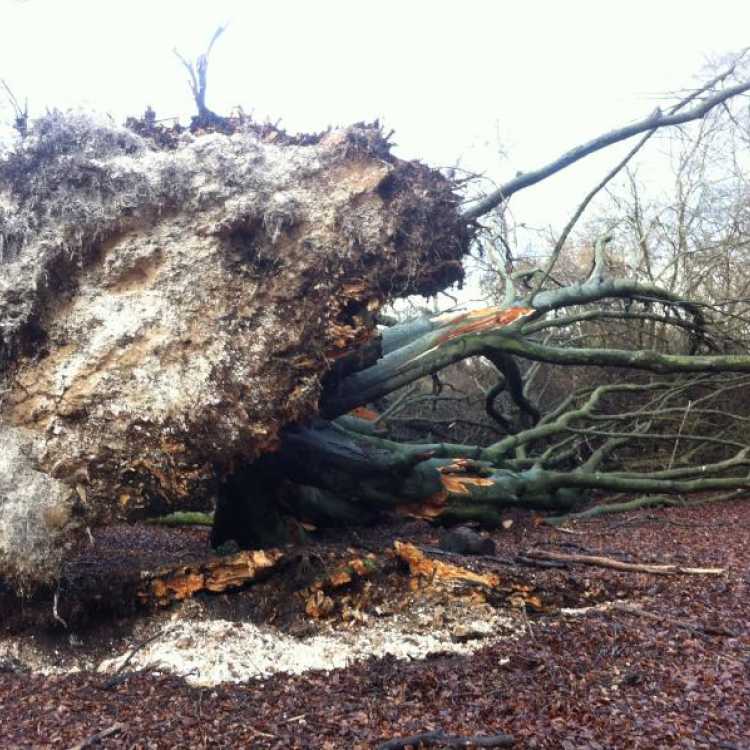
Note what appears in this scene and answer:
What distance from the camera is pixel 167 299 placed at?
13.0 ft

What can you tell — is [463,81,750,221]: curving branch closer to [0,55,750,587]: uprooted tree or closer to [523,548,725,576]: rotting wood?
[0,55,750,587]: uprooted tree

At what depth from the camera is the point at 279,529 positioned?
5098mm

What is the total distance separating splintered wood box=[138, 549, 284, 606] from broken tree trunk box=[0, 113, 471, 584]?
0.34 m

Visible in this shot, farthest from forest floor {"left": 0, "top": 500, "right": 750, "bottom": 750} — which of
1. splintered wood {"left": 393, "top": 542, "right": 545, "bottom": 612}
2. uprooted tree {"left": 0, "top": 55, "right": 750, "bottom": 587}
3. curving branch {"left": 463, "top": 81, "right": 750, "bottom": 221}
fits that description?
curving branch {"left": 463, "top": 81, "right": 750, "bottom": 221}

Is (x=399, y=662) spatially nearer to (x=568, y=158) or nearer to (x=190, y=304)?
(x=190, y=304)

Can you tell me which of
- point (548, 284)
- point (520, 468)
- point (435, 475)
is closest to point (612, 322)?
point (548, 284)

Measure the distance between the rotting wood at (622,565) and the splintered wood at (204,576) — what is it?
166 centimetres

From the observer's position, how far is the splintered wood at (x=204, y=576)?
13.0ft

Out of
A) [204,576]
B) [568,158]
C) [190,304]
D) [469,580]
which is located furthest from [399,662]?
[568,158]

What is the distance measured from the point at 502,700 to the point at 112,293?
2.79 meters

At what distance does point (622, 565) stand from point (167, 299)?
10.0ft

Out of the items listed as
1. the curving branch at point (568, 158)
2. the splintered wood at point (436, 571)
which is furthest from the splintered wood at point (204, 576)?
the curving branch at point (568, 158)

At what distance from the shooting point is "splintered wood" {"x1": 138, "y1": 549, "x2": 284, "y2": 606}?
396cm

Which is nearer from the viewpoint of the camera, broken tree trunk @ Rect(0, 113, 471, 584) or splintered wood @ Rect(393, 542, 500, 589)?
broken tree trunk @ Rect(0, 113, 471, 584)
